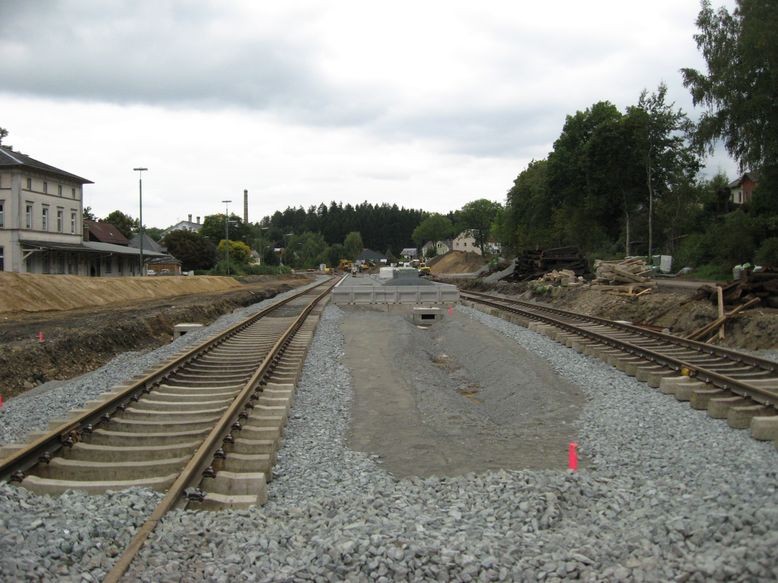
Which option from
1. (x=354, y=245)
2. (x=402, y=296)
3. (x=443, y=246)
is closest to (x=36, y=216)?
(x=402, y=296)

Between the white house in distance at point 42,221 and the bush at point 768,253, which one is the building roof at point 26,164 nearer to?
the white house in distance at point 42,221

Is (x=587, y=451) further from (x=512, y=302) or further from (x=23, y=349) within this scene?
(x=512, y=302)

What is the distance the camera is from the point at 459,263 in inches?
3885

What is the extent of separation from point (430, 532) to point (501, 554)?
585mm

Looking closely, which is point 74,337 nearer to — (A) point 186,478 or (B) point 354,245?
(A) point 186,478

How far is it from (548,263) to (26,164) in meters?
34.6

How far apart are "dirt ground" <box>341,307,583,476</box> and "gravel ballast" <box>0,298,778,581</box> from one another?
59 centimetres

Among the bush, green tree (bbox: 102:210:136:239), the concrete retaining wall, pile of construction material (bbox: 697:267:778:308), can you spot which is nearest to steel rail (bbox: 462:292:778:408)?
pile of construction material (bbox: 697:267:778:308)

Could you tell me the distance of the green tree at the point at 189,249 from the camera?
8731 centimetres

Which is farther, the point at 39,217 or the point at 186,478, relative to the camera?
the point at 39,217

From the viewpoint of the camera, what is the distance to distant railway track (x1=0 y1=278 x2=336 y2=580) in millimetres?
5645

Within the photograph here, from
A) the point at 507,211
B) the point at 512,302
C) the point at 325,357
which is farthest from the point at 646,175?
the point at 325,357

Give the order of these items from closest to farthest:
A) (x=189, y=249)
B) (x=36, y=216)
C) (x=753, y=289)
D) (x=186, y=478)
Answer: (x=186, y=478) < (x=753, y=289) < (x=36, y=216) < (x=189, y=249)

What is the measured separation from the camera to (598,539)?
15.3 ft
